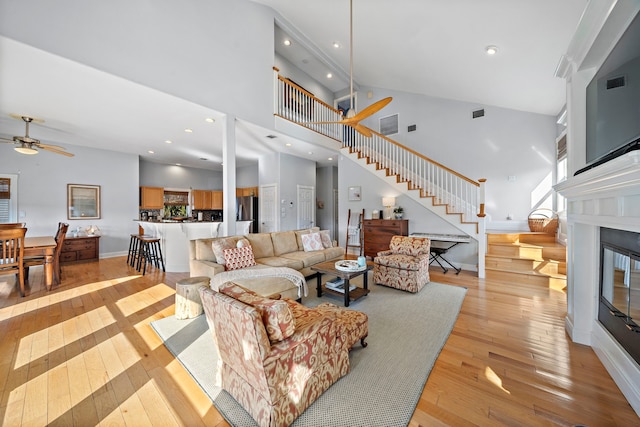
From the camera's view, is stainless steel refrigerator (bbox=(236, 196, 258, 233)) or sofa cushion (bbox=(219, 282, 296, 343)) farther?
stainless steel refrigerator (bbox=(236, 196, 258, 233))

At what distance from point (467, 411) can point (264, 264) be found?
9.59 feet

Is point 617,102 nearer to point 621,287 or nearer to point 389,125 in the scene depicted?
point 621,287

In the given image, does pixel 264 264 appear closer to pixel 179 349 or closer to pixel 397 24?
pixel 179 349

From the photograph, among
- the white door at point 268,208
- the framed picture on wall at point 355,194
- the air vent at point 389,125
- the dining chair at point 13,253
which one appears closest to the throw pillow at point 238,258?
the dining chair at point 13,253

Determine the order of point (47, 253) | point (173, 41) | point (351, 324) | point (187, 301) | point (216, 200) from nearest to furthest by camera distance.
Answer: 1. point (351, 324)
2. point (187, 301)
3. point (173, 41)
4. point (47, 253)
5. point (216, 200)

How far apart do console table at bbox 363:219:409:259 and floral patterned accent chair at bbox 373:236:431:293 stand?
146 centimetres

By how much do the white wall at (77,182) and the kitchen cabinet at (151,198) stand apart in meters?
0.56

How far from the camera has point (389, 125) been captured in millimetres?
7547

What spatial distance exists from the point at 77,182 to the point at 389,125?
8723mm

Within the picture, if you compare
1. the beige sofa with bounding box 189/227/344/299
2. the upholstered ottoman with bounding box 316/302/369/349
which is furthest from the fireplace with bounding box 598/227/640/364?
the beige sofa with bounding box 189/227/344/299

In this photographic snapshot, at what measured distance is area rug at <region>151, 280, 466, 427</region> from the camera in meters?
1.57

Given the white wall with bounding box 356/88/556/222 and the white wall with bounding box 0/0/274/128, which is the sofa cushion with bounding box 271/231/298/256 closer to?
the white wall with bounding box 0/0/274/128

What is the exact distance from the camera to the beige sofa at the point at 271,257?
3.28 meters

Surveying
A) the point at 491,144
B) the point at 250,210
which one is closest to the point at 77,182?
the point at 250,210
